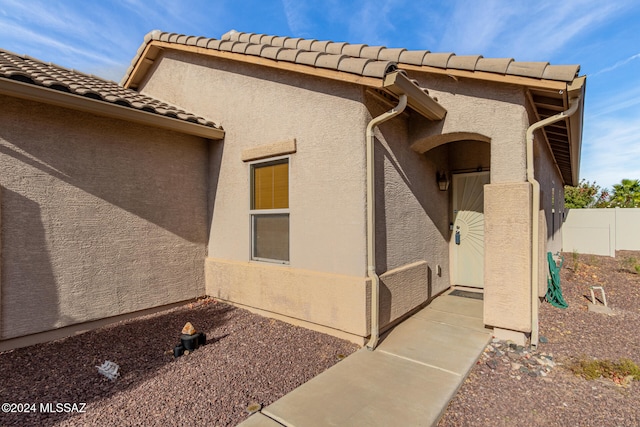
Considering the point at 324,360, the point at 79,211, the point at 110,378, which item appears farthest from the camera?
the point at 79,211

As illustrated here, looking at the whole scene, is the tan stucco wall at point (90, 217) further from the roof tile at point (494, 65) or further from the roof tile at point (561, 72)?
the roof tile at point (561, 72)

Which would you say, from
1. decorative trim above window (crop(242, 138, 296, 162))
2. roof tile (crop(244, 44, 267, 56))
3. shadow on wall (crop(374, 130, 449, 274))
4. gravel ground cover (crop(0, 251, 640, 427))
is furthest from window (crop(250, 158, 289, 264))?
roof tile (crop(244, 44, 267, 56))

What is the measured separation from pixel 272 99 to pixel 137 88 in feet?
20.1

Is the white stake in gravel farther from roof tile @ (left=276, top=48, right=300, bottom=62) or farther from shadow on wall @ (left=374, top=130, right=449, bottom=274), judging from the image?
roof tile @ (left=276, top=48, right=300, bottom=62)

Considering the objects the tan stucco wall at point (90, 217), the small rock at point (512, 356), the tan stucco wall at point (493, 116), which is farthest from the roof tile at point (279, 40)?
the small rock at point (512, 356)

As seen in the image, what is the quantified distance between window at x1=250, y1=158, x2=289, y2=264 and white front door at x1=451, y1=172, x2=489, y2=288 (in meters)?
4.37

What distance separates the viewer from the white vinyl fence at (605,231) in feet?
49.0

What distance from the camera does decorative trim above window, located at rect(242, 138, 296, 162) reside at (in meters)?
5.34

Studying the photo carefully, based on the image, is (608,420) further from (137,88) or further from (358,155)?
(137,88)

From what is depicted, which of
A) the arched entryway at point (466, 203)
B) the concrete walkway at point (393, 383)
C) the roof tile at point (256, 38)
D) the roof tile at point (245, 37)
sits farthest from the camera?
the arched entryway at point (466, 203)

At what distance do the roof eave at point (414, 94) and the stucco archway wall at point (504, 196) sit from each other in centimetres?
38

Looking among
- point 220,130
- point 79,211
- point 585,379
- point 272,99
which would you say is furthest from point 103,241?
point 585,379

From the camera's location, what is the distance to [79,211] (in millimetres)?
5102

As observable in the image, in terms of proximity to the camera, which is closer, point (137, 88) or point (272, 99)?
point (272, 99)
